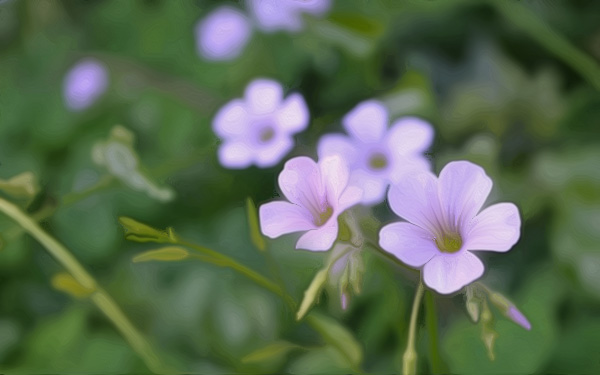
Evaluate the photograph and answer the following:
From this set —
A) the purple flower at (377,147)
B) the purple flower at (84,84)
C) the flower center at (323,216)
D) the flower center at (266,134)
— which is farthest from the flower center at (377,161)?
the purple flower at (84,84)

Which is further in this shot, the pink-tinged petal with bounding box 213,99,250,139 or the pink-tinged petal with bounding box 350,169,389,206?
the pink-tinged petal with bounding box 213,99,250,139

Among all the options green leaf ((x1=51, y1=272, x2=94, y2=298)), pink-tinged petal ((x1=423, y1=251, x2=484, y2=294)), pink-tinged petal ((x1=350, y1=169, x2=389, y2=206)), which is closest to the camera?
pink-tinged petal ((x1=423, y1=251, x2=484, y2=294))

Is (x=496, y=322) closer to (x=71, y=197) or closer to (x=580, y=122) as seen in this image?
(x=580, y=122)

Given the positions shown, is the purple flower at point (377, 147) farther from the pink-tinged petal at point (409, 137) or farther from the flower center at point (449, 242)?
the flower center at point (449, 242)

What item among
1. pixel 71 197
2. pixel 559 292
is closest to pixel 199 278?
pixel 71 197

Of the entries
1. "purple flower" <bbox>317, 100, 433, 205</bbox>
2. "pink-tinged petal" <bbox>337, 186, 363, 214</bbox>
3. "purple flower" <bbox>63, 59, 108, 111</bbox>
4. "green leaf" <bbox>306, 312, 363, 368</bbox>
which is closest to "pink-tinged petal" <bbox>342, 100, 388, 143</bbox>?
"purple flower" <bbox>317, 100, 433, 205</bbox>

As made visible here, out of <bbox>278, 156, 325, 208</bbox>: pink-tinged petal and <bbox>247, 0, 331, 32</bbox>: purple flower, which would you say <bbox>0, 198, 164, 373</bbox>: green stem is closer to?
<bbox>278, 156, 325, 208</bbox>: pink-tinged petal

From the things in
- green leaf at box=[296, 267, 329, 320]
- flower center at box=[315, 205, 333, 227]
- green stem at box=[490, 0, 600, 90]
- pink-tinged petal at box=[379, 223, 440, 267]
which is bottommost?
green leaf at box=[296, 267, 329, 320]
